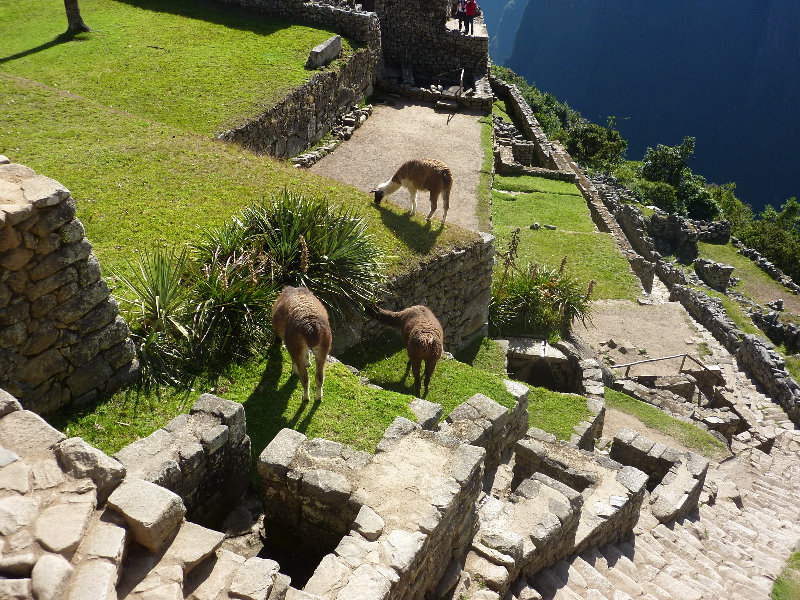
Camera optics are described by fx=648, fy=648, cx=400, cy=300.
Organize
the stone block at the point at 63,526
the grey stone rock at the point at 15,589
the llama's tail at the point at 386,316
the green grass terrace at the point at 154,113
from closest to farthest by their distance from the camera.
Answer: the grey stone rock at the point at 15,589 < the stone block at the point at 63,526 < the llama's tail at the point at 386,316 < the green grass terrace at the point at 154,113

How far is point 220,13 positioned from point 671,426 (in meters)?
21.4

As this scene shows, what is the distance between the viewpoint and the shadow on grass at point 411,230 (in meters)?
11.8

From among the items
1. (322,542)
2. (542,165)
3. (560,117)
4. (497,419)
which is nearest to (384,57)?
(542,165)

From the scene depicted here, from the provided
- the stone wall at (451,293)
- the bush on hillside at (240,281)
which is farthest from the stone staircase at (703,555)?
the stone wall at (451,293)

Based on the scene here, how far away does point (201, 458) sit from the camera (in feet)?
20.0

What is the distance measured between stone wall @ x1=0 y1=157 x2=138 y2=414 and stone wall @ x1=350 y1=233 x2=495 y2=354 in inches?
147

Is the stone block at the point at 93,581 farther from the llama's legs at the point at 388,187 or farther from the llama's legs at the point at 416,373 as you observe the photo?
the llama's legs at the point at 388,187

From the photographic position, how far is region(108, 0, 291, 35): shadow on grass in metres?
23.5

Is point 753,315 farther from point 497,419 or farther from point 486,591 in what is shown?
point 486,591

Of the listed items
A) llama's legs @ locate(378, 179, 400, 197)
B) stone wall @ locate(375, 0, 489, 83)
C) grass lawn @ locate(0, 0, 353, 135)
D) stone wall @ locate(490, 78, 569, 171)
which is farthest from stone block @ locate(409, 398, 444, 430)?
stone wall @ locate(375, 0, 489, 83)

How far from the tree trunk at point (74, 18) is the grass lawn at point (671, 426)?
19.5 meters

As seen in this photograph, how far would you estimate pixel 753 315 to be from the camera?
2561cm

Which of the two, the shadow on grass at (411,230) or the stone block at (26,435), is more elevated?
the stone block at (26,435)

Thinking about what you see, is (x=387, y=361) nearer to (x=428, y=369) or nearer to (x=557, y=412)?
(x=428, y=369)
